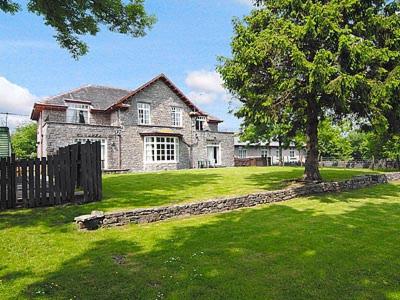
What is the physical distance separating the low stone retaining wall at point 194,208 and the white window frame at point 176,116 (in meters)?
22.4

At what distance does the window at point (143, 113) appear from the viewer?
3450 cm

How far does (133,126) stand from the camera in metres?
33.6

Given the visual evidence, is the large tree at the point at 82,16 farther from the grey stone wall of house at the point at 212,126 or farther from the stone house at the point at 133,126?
the grey stone wall of house at the point at 212,126

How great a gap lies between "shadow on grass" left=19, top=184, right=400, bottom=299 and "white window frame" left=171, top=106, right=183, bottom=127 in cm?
2802

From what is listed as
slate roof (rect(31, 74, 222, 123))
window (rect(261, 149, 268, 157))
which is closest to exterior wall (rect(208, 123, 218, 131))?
slate roof (rect(31, 74, 222, 123))

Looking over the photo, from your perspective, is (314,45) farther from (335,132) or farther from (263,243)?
(335,132)

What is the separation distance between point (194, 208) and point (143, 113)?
25.3 metres

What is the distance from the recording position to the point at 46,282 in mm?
5121

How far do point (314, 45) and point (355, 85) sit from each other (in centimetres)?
289

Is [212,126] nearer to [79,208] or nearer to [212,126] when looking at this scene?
[212,126]

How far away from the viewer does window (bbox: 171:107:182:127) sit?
37.0 metres

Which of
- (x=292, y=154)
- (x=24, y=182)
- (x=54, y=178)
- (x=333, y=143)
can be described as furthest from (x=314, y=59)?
(x=292, y=154)

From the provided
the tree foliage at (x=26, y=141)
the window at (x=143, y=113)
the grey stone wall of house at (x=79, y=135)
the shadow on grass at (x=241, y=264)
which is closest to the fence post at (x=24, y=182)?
the shadow on grass at (x=241, y=264)

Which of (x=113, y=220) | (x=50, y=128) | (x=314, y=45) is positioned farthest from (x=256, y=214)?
(x=50, y=128)
